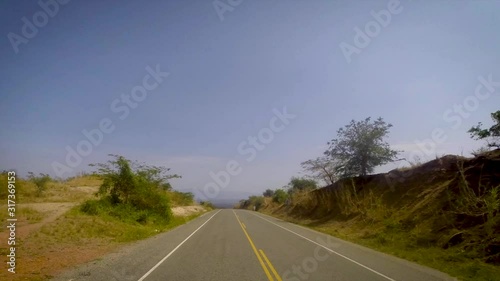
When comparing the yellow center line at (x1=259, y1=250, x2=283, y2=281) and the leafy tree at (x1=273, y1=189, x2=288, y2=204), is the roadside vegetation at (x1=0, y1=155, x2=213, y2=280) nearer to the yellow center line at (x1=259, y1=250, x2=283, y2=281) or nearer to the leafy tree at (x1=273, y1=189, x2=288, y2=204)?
the yellow center line at (x1=259, y1=250, x2=283, y2=281)

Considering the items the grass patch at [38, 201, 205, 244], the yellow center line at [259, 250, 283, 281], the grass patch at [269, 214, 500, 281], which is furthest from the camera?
the grass patch at [38, 201, 205, 244]

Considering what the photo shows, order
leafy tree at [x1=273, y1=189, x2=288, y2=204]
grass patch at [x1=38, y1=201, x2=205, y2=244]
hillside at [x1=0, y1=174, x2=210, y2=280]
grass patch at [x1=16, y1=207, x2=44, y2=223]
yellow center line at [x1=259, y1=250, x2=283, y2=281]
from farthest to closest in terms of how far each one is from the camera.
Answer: leafy tree at [x1=273, y1=189, x2=288, y2=204] → grass patch at [x1=16, y1=207, x2=44, y2=223] → grass patch at [x1=38, y1=201, x2=205, y2=244] → hillside at [x1=0, y1=174, x2=210, y2=280] → yellow center line at [x1=259, y1=250, x2=283, y2=281]

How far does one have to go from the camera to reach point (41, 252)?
1169 cm

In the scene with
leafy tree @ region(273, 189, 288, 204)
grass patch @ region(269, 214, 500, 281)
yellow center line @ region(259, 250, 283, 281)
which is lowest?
grass patch @ region(269, 214, 500, 281)

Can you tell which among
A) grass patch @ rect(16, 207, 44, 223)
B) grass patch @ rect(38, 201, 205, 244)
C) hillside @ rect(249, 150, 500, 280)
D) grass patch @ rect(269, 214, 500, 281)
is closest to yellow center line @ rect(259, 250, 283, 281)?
grass patch @ rect(269, 214, 500, 281)

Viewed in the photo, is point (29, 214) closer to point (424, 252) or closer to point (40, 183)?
point (40, 183)

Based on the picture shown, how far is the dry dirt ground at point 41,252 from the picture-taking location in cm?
875

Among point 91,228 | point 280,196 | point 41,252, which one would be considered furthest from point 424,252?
point 280,196

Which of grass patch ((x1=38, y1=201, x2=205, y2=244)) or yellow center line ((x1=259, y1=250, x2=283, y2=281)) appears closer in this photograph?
yellow center line ((x1=259, y1=250, x2=283, y2=281))

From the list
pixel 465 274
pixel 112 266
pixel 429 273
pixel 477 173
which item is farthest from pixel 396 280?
pixel 477 173

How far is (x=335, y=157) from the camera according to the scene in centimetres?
3084

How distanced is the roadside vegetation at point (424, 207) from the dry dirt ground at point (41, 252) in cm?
1238

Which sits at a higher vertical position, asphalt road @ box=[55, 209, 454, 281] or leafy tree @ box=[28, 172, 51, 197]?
leafy tree @ box=[28, 172, 51, 197]

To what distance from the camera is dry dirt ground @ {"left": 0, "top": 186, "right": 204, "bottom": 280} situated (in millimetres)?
8750
